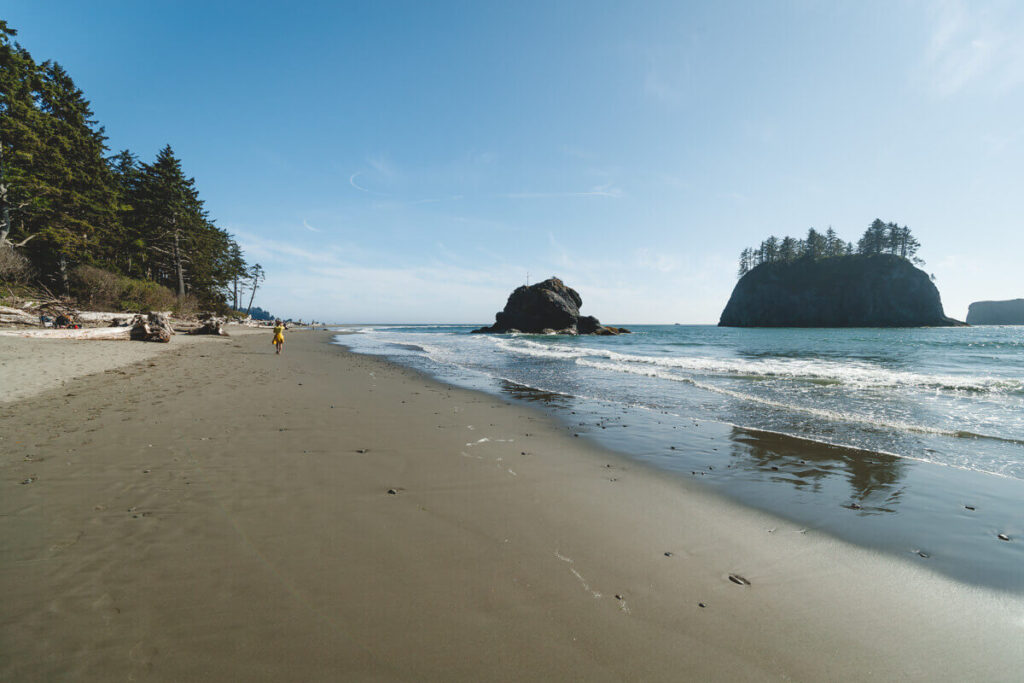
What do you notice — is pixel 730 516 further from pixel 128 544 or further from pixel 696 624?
pixel 128 544

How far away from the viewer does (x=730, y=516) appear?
13.0ft

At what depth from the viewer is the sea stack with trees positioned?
8206 cm

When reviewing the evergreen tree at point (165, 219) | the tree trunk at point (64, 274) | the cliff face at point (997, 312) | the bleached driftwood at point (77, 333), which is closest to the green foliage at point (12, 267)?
the tree trunk at point (64, 274)

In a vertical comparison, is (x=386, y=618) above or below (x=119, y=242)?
below

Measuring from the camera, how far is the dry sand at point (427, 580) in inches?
78.3

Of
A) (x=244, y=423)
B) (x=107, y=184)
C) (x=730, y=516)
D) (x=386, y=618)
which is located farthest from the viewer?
(x=107, y=184)

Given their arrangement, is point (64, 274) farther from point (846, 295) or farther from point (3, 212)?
point (846, 295)

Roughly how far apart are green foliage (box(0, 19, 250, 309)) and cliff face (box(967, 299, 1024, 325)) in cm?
22790

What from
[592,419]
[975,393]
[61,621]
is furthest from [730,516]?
[975,393]

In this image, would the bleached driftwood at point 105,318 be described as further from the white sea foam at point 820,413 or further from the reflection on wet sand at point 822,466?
the reflection on wet sand at point 822,466

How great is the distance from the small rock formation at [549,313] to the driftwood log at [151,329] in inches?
2295

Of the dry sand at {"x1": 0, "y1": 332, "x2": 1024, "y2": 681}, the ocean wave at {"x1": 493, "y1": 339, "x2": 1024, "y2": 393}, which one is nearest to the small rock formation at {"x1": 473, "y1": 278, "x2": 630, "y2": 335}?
the ocean wave at {"x1": 493, "y1": 339, "x2": 1024, "y2": 393}

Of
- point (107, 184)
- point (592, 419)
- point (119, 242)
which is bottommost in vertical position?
point (592, 419)

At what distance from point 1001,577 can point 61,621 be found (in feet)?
21.3
